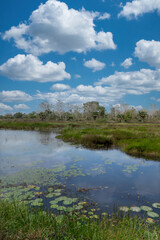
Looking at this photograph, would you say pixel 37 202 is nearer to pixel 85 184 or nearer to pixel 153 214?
pixel 85 184

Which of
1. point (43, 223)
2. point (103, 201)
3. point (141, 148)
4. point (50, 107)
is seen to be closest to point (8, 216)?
point (43, 223)

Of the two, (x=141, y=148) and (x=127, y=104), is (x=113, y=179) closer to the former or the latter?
(x=141, y=148)

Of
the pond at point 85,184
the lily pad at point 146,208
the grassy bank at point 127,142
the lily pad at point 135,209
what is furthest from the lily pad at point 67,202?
the grassy bank at point 127,142

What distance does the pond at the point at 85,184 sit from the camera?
253 inches

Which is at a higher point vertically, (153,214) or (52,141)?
(52,141)

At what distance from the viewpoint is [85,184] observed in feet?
28.5

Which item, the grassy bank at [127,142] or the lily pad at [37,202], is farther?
the grassy bank at [127,142]

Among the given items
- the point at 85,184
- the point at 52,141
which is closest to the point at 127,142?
the point at 52,141

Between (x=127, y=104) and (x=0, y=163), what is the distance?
109 metres

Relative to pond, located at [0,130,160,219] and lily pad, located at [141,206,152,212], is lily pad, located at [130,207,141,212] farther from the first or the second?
lily pad, located at [141,206,152,212]

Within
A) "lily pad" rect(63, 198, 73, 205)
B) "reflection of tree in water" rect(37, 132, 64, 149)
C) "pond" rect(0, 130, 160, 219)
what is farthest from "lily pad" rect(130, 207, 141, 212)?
"reflection of tree in water" rect(37, 132, 64, 149)

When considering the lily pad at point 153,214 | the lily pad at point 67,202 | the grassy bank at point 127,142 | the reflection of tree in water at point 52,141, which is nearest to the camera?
the lily pad at point 153,214

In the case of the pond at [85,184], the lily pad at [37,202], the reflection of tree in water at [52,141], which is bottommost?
the pond at [85,184]

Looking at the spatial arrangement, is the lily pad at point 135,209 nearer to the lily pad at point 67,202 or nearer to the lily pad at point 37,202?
the lily pad at point 67,202
